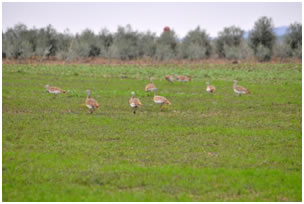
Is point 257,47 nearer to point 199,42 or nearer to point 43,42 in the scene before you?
point 199,42

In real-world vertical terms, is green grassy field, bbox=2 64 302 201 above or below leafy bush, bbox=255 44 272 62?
above

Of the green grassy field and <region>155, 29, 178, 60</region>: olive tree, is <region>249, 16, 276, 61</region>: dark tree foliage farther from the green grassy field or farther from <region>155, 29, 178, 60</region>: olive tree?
the green grassy field

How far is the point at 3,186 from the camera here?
8555mm

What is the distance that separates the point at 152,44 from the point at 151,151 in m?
65.4

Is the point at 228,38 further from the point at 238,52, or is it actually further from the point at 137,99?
the point at 137,99

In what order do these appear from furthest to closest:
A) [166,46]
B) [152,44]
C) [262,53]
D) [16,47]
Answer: [152,44]
[166,46]
[16,47]
[262,53]

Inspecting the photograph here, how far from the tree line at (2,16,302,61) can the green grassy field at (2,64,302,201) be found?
47.0 metres

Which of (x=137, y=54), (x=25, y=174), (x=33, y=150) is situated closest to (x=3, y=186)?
(x=25, y=174)

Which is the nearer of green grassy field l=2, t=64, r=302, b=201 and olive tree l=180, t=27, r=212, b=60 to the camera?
green grassy field l=2, t=64, r=302, b=201

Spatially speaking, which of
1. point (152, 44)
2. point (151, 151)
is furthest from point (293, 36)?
point (151, 151)

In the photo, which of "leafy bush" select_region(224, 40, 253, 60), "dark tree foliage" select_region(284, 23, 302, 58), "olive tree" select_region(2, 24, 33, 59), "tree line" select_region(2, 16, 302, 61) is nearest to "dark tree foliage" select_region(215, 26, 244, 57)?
"tree line" select_region(2, 16, 302, 61)

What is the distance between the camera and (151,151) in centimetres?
1147

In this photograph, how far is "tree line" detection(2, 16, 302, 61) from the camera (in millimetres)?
66688

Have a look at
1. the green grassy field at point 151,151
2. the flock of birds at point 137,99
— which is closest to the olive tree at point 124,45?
the flock of birds at point 137,99
